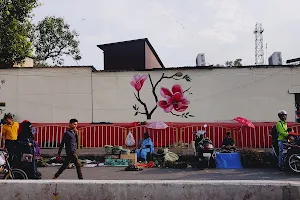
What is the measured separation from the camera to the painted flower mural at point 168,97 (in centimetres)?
1620

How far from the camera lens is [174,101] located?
637 inches

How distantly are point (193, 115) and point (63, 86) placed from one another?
21.8 feet

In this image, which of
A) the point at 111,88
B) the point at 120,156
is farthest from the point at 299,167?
the point at 111,88

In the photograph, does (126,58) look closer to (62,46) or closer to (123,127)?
(123,127)

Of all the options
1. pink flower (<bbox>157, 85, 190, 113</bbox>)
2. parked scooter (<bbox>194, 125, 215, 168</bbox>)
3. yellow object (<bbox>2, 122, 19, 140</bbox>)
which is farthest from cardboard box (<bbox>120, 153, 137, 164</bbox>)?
pink flower (<bbox>157, 85, 190, 113</bbox>)

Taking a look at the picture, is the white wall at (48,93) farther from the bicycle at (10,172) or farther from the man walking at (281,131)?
the man walking at (281,131)

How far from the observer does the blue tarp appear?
10.6 meters

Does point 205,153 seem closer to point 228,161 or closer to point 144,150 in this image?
point 228,161

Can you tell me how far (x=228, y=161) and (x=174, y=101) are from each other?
19.6 feet

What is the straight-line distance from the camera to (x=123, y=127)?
45.5 feet

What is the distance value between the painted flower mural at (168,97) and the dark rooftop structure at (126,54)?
5026mm

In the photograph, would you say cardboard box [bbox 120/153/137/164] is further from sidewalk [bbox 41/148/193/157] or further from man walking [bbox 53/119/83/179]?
man walking [bbox 53/119/83/179]

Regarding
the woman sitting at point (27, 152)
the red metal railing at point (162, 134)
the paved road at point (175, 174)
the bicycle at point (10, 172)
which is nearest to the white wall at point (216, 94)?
the red metal railing at point (162, 134)

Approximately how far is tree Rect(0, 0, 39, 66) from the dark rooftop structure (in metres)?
5.07
